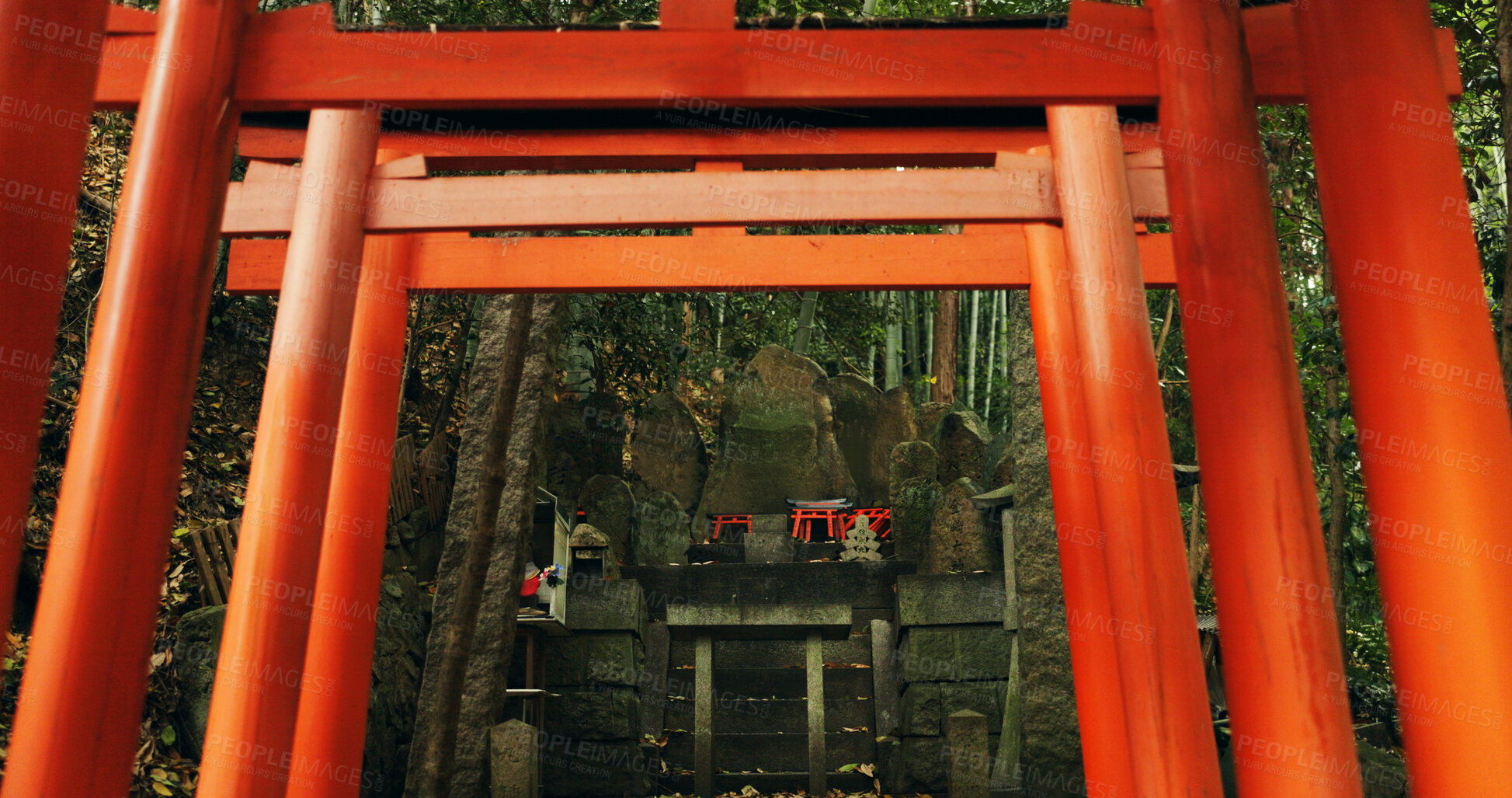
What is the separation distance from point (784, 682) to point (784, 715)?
1.11ft

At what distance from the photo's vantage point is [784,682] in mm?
9414

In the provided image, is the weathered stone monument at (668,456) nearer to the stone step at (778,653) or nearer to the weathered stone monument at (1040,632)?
the stone step at (778,653)

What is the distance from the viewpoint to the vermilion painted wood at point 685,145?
4.48 m

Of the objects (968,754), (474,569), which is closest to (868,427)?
(968,754)

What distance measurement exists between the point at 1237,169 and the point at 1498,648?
1529 millimetres

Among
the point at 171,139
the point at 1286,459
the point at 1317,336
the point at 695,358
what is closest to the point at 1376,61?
the point at 1286,459

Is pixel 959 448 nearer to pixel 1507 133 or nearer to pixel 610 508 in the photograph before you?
pixel 610 508

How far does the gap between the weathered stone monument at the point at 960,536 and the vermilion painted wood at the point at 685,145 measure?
5.44m

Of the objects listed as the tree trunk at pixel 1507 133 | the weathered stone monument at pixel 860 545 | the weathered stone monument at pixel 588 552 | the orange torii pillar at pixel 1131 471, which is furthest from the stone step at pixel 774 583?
the orange torii pillar at pixel 1131 471

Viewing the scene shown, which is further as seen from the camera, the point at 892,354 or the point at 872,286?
the point at 892,354

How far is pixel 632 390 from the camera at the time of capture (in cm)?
1012

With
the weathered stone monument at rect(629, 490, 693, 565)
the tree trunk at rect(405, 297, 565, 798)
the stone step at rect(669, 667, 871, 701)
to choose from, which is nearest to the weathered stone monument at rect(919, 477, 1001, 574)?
the stone step at rect(669, 667, 871, 701)

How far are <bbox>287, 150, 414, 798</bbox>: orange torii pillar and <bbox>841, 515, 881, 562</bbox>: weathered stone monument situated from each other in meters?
6.14

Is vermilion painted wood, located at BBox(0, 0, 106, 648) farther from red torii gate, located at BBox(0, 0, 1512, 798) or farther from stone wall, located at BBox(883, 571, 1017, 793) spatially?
stone wall, located at BBox(883, 571, 1017, 793)
